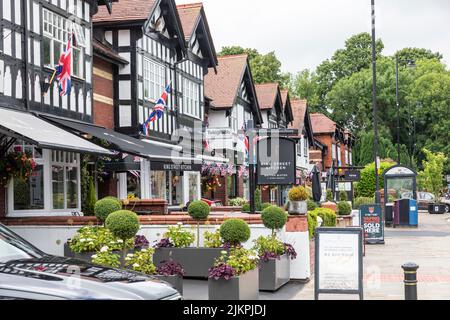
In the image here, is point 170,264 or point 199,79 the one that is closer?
point 170,264

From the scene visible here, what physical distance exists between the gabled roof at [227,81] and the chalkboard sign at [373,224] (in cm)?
1352

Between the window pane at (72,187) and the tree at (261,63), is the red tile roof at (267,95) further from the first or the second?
the tree at (261,63)

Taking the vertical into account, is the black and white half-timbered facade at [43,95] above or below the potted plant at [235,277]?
above

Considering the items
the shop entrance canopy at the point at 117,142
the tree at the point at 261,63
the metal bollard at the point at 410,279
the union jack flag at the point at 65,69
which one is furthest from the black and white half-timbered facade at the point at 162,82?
the tree at the point at 261,63

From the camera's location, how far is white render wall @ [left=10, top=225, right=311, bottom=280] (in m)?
12.9

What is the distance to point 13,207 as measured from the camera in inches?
635

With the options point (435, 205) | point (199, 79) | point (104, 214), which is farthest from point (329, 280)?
point (435, 205)

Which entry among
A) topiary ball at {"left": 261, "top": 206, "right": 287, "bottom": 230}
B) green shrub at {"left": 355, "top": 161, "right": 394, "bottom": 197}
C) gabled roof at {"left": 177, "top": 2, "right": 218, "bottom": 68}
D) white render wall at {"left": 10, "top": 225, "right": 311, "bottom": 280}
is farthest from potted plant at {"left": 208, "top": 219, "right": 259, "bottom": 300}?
green shrub at {"left": 355, "top": 161, "right": 394, "bottom": 197}

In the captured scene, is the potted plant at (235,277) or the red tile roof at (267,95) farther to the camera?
the red tile roof at (267,95)

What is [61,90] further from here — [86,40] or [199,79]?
[199,79]

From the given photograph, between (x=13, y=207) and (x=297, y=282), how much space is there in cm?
744

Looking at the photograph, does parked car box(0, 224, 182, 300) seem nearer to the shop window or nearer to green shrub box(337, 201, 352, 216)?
green shrub box(337, 201, 352, 216)

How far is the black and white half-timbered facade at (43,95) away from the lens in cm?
1521

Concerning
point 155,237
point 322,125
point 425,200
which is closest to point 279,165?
point 155,237
